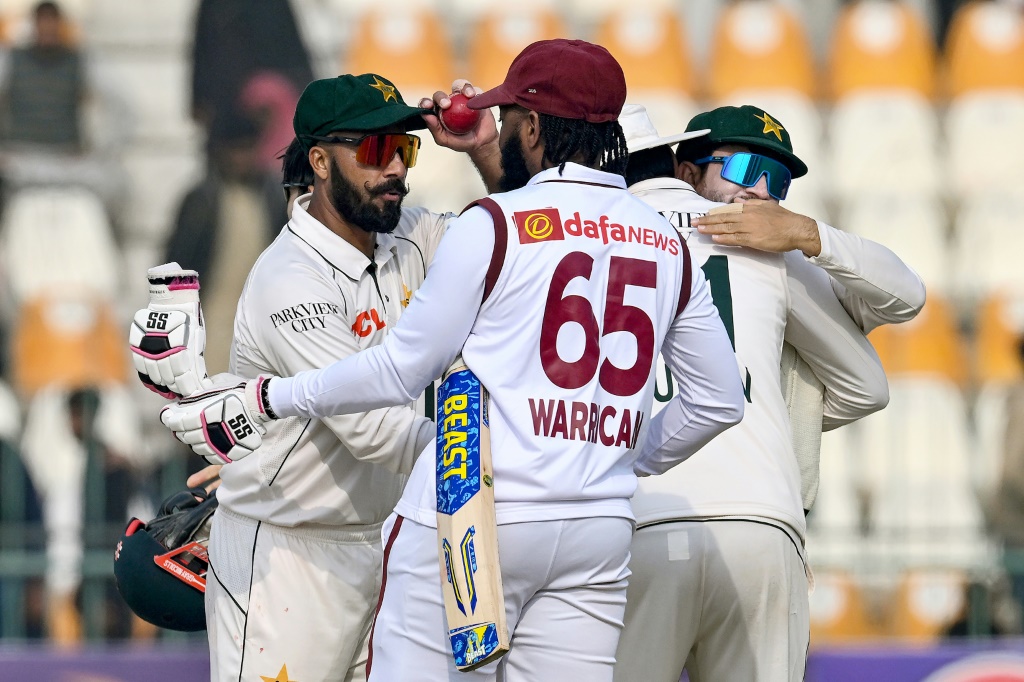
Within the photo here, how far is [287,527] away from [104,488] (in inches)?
174

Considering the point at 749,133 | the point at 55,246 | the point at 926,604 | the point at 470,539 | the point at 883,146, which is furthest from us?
the point at 883,146

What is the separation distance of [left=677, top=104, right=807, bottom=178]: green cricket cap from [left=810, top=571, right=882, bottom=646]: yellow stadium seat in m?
4.35

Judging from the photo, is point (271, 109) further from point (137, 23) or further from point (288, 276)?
point (288, 276)

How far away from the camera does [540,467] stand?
9.68 feet

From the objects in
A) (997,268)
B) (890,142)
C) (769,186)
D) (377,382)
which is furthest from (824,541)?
(377,382)

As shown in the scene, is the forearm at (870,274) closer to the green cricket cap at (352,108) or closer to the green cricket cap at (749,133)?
the green cricket cap at (749,133)

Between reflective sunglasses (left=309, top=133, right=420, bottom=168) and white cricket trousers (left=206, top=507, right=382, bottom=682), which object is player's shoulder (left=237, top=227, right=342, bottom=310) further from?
white cricket trousers (left=206, top=507, right=382, bottom=682)

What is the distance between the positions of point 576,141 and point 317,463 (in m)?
1.24

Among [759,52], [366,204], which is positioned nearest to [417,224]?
[366,204]

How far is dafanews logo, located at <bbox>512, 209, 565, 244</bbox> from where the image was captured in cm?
297

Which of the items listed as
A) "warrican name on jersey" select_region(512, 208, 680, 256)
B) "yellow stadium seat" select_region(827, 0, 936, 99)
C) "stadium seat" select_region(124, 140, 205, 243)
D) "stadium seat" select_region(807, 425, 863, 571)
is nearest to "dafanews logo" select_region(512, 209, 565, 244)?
"warrican name on jersey" select_region(512, 208, 680, 256)

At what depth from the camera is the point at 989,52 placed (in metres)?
10.5

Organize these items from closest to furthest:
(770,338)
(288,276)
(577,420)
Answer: (577,420) → (770,338) → (288,276)

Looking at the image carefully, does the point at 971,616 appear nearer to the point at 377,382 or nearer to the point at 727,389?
the point at 727,389
